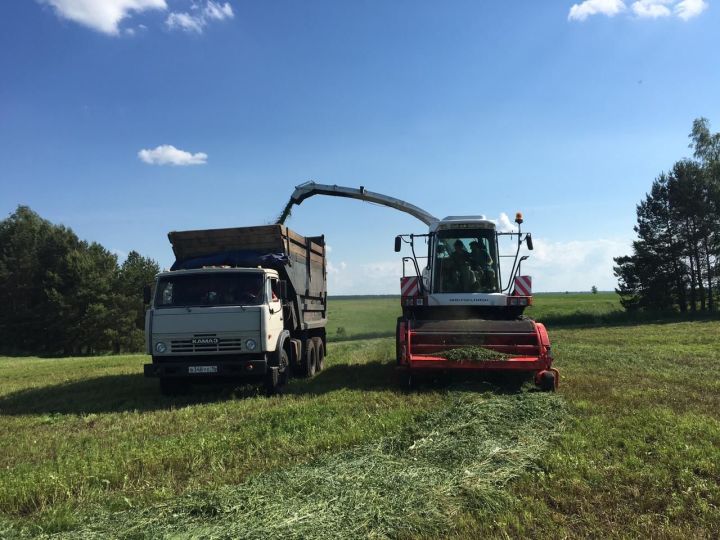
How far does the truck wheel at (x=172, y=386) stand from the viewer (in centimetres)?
960

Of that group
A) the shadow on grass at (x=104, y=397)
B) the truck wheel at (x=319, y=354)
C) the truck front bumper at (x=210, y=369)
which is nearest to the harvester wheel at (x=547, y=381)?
the truck front bumper at (x=210, y=369)

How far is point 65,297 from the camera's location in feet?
138

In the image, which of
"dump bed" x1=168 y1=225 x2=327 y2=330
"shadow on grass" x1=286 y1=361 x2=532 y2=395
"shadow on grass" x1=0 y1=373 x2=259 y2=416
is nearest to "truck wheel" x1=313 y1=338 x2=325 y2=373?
"dump bed" x1=168 y1=225 x2=327 y2=330

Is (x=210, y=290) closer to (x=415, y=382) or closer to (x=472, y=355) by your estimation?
(x=415, y=382)

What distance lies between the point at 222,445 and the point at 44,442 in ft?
8.37

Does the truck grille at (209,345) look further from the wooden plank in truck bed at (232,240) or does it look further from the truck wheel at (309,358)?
the truck wheel at (309,358)

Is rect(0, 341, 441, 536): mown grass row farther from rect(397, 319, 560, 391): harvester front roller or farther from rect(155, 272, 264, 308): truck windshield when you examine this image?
rect(155, 272, 264, 308): truck windshield

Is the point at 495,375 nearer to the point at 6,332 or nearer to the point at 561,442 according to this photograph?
the point at 561,442

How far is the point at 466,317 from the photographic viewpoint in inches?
414

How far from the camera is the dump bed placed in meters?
10.4

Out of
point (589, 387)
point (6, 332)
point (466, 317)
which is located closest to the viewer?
point (589, 387)

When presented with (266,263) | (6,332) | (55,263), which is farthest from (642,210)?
(6,332)

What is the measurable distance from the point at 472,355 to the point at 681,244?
36.0 meters

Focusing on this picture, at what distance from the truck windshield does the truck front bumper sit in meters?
1.04
